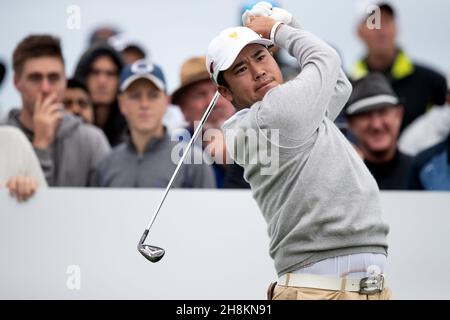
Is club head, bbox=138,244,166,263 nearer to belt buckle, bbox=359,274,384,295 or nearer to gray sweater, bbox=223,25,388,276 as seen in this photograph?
gray sweater, bbox=223,25,388,276

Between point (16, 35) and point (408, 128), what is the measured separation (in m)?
1.78

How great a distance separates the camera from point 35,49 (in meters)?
4.51

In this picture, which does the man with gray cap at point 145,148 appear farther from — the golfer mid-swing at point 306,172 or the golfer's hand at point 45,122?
the golfer mid-swing at point 306,172

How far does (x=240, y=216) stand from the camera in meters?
4.02

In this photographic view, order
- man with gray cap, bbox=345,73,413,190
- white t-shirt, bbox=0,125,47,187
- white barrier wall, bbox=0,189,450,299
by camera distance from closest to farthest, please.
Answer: white barrier wall, bbox=0,189,450,299 < white t-shirt, bbox=0,125,47,187 < man with gray cap, bbox=345,73,413,190

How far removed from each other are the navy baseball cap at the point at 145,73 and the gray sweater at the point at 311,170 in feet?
5.42

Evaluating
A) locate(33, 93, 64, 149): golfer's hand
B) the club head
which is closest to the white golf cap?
the club head

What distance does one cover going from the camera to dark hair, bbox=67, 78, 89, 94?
458 centimetres

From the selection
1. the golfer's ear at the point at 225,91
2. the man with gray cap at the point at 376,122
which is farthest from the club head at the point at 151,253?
the man with gray cap at the point at 376,122

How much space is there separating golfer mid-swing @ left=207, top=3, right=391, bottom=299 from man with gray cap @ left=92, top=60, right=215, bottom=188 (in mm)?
1321

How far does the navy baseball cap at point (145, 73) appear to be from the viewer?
173 inches

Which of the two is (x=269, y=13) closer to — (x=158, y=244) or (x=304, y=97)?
(x=304, y=97)
